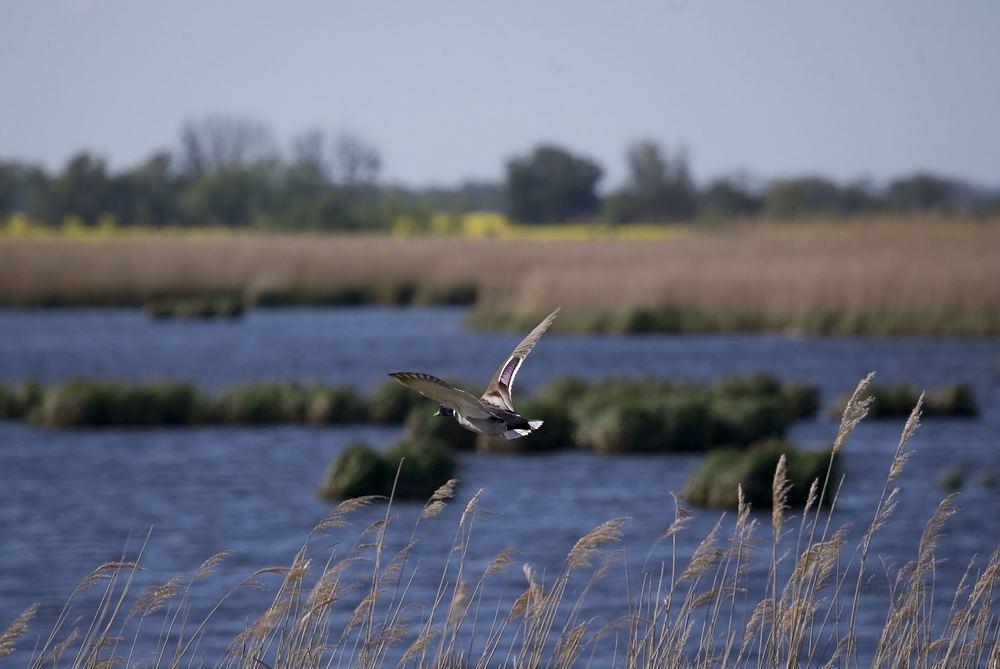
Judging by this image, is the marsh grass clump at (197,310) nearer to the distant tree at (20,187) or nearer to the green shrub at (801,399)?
the green shrub at (801,399)

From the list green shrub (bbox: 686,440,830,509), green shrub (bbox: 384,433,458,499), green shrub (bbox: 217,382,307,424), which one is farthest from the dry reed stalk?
green shrub (bbox: 217,382,307,424)

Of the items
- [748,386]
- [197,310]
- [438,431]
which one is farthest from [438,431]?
[197,310]

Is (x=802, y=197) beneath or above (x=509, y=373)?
above

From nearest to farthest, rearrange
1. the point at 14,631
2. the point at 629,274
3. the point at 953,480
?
1. the point at 14,631
2. the point at 953,480
3. the point at 629,274

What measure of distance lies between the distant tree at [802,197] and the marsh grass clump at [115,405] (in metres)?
62.2

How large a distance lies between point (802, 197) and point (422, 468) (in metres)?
73.5

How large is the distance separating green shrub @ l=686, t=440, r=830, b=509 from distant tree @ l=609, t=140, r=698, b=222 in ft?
232

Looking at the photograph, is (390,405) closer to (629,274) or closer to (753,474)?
(753,474)

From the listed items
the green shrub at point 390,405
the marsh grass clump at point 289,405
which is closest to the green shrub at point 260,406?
the marsh grass clump at point 289,405

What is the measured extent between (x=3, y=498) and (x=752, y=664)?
493 inches

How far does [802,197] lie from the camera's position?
8781 centimetres

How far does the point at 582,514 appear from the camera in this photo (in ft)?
57.1

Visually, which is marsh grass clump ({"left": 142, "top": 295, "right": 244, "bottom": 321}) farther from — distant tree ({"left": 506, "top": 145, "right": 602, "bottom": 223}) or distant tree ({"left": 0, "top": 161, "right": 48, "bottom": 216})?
distant tree ({"left": 0, "top": 161, "right": 48, "bottom": 216})

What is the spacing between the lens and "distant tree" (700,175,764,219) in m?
86.5
